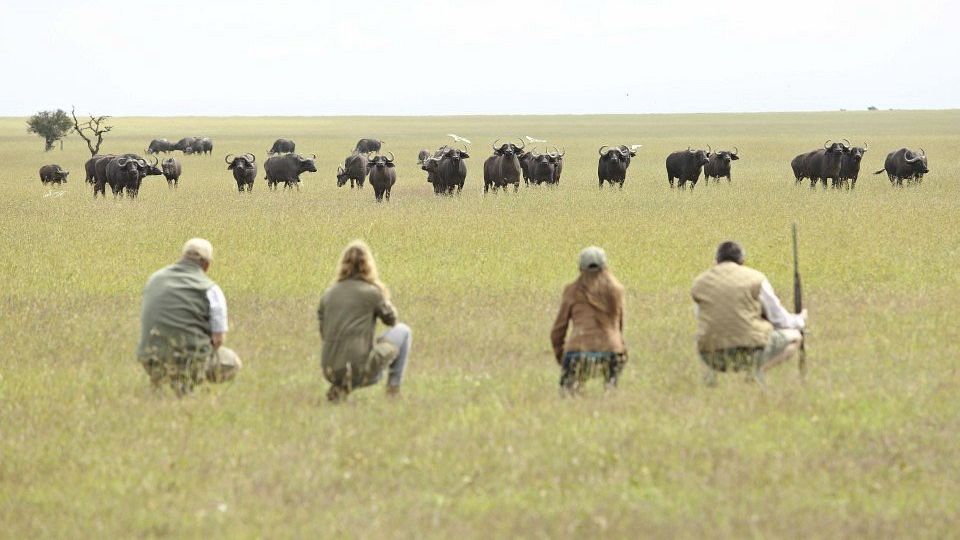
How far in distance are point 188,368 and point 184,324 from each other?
339mm

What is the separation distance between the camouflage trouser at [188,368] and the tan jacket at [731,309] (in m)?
3.73

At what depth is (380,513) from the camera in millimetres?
7367

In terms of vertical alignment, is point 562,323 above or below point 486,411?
above

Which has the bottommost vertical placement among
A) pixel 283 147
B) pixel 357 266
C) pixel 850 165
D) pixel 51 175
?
pixel 283 147

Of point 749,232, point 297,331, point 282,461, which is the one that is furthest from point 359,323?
point 749,232

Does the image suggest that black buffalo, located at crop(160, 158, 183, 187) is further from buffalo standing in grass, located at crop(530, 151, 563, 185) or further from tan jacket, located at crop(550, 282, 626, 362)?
tan jacket, located at crop(550, 282, 626, 362)

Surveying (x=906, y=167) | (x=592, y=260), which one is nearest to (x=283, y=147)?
(x=906, y=167)

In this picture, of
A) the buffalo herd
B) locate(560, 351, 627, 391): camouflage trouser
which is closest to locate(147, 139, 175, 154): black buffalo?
the buffalo herd

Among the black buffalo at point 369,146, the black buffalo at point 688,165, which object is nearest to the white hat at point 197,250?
the black buffalo at point 688,165

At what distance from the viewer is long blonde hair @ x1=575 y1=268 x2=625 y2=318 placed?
33.2ft

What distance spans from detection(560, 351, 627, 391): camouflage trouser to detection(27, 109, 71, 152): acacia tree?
7496 cm

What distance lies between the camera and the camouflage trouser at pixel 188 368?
402 inches

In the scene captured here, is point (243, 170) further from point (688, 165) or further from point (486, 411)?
point (486, 411)

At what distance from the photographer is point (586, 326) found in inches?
400
